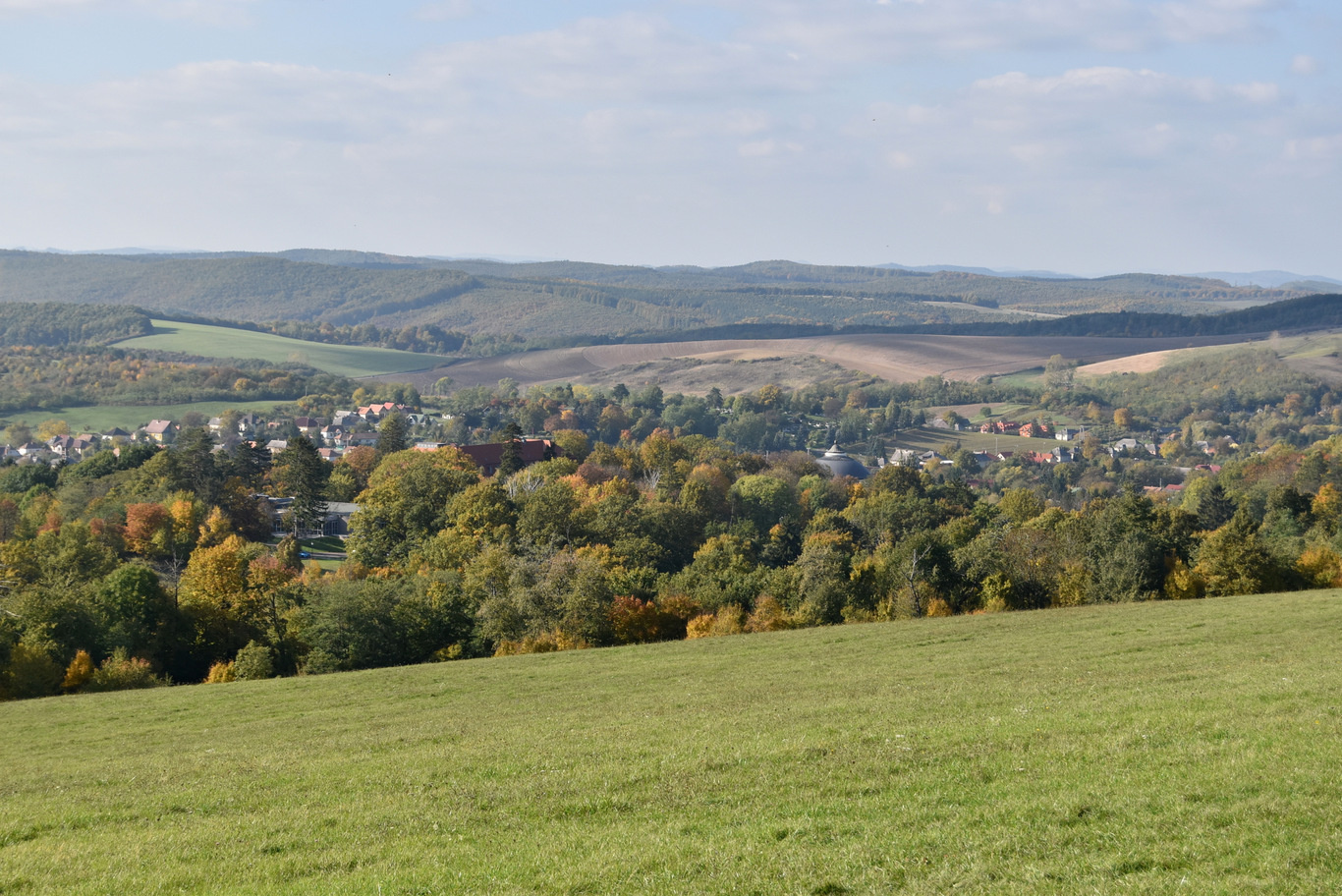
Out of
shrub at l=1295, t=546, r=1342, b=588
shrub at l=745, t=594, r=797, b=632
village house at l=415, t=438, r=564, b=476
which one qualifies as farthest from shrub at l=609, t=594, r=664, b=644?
village house at l=415, t=438, r=564, b=476

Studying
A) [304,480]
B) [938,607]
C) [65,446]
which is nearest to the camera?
[938,607]

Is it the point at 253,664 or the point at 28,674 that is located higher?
the point at 28,674

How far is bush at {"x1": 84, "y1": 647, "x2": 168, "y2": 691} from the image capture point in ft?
159

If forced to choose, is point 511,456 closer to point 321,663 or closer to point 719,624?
point 719,624

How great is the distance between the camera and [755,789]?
1611 centimetres

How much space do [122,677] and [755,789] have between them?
41955mm

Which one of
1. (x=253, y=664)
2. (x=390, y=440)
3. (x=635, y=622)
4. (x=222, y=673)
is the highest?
(x=390, y=440)

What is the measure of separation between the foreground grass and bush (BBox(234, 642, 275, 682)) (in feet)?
62.2

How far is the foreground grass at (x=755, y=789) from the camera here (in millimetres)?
12289

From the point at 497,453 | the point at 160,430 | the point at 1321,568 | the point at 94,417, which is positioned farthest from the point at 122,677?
the point at 94,417

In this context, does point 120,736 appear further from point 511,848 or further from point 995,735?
point 995,735

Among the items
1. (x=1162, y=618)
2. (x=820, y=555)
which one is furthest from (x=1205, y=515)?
(x=1162, y=618)

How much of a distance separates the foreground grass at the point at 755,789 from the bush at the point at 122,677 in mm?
18581

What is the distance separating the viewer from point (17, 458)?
15775 cm
